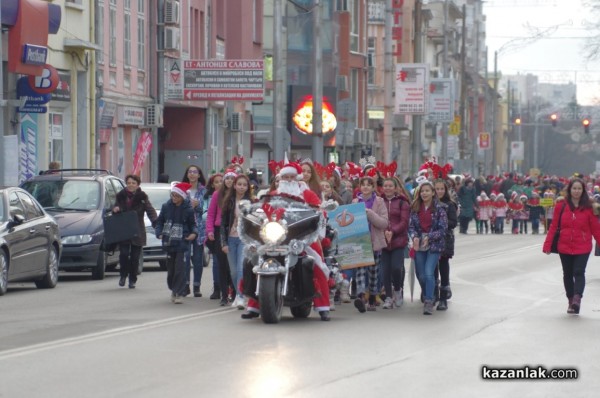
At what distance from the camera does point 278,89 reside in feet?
143

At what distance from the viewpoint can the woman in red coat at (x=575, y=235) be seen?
18344 mm

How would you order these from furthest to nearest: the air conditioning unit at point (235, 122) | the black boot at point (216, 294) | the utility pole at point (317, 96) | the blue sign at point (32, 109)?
the air conditioning unit at point (235, 122), the utility pole at point (317, 96), the blue sign at point (32, 109), the black boot at point (216, 294)

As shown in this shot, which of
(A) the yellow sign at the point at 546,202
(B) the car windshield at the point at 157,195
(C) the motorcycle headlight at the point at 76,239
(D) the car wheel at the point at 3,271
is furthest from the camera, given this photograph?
(A) the yellow sign at the point at 546,202

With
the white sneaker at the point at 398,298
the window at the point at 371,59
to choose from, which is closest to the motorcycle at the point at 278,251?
the white sneaker at the point at 398,298

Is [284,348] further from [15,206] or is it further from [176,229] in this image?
[15,206]

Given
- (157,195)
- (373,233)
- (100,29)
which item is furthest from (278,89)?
(373,233)

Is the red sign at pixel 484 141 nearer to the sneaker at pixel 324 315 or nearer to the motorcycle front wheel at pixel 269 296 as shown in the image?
the sneaker at pixel 324 315

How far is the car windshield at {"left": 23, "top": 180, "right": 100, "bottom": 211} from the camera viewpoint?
84.4 ft

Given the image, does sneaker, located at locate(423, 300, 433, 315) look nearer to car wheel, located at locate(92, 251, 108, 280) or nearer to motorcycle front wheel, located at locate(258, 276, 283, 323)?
motorcycle front wheel, located at locate(258, 276, 283, 323)

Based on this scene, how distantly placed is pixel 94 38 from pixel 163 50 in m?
5.61

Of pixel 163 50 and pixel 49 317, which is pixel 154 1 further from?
pixel 49 317

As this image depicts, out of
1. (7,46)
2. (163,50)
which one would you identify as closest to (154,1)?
(163,50)

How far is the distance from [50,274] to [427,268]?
21.3 feet

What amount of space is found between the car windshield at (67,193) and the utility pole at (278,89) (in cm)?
1688
